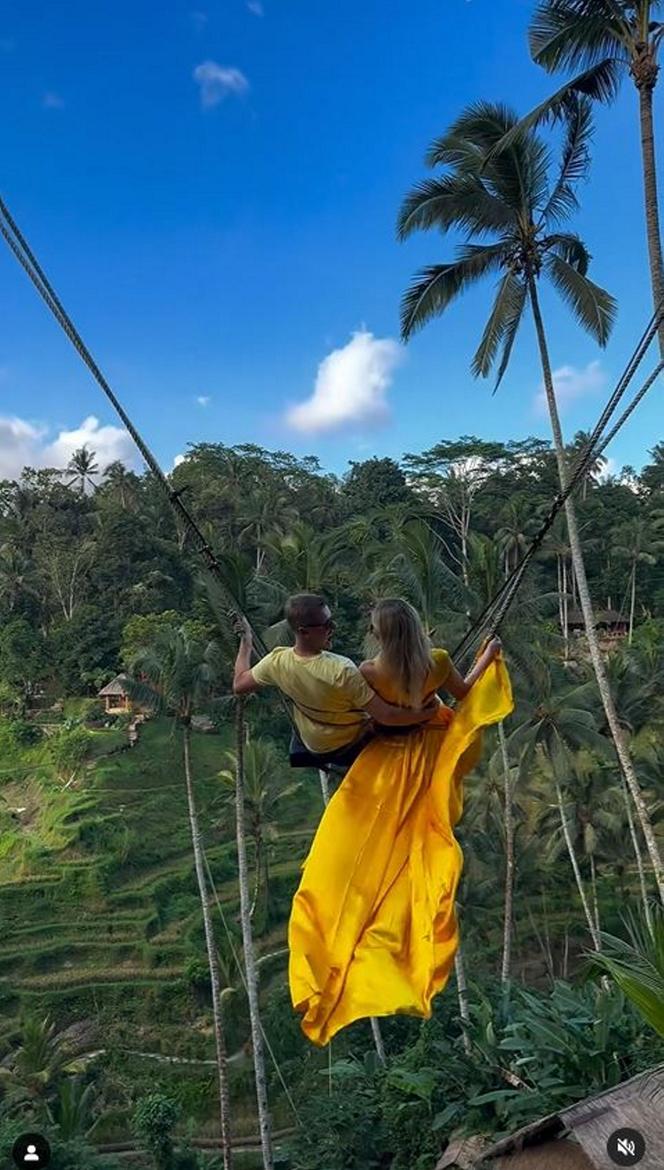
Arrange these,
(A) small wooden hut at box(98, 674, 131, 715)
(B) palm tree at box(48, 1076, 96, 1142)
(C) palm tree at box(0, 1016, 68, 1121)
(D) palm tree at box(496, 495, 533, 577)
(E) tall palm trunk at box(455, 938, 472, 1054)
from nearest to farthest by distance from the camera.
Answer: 1. (E) tall palm trunk at box(455, 938, 472, 1054)
2. (B) palm tree at box(48, 1076, 96, 1142)
3. (C) palm tree at box(0, 1016, 68, 1121)
4. (D) palm tree at box(496, 495, 533, 577)
5. (A) small wooden hut at box(98, 674, 131, 715)

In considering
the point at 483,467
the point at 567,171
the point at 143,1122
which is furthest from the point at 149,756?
the point at 567,171

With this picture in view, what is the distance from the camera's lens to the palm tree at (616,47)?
6738 mm

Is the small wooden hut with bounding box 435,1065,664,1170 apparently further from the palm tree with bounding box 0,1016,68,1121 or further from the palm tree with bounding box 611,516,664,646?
the palm tree with bounding box 611,516,664,646

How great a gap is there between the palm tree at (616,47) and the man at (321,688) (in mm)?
5359

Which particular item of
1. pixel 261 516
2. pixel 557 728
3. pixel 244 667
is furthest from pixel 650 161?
pixel 261 516

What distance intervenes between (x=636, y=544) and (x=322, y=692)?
2763 cm

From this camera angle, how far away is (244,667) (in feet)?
8.45

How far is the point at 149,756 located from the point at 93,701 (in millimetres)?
2765

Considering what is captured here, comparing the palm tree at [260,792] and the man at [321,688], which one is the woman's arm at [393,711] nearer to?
the man at [321,688]

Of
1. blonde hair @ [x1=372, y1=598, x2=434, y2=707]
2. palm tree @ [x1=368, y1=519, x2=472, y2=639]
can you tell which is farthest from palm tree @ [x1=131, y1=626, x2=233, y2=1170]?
blonde hair @ [x1=372, y1=598, x2=434, y2=707]

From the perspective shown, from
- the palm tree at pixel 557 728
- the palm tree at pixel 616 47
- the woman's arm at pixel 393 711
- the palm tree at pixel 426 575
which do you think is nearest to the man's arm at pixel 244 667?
the woman's arm at pixel 393 711

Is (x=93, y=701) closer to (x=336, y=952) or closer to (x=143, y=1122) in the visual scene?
(x=143, y=1122)

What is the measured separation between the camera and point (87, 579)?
28.2 meters

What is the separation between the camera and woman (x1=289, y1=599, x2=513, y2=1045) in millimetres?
2193
